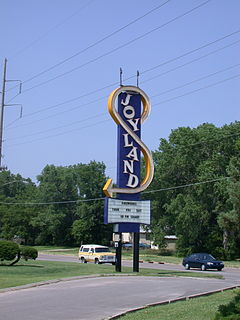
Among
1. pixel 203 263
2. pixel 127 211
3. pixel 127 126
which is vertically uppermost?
pixel 127 126

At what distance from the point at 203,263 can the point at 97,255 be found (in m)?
10.8

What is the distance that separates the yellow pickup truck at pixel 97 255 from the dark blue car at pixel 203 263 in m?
7.27

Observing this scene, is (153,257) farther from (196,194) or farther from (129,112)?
(129,112)

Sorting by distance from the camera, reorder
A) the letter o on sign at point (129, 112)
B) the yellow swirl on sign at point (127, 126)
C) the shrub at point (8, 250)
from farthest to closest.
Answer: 1. the shrub at point (8, 250)
2. the letter o on sign at point (129, 112)
3. the yellow swirl on sign at point (127, 126)

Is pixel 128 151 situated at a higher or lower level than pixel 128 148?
lower

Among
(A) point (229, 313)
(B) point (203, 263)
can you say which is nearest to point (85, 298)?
(A) point (229, 313)

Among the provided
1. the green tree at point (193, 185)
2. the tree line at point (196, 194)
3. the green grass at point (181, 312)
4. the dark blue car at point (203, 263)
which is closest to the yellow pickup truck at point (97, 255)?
the dark blue car at point (203, 263)

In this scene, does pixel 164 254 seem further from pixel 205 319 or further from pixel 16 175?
pixel 16 175

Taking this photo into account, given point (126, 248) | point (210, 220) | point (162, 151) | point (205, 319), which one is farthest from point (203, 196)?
point (205, 319)

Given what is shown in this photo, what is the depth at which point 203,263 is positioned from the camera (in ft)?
131

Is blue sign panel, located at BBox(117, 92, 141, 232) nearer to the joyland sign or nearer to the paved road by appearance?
the joyland sign

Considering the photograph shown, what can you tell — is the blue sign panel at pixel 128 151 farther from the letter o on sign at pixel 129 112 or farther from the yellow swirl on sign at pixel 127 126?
the yellow swirl on sign at pixel 127 126

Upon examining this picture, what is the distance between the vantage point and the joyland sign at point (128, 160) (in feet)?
103

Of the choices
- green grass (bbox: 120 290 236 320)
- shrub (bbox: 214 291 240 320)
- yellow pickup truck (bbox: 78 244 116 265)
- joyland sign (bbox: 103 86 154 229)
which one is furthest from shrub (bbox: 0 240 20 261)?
shrub (bbox: 214 291 240 320)
